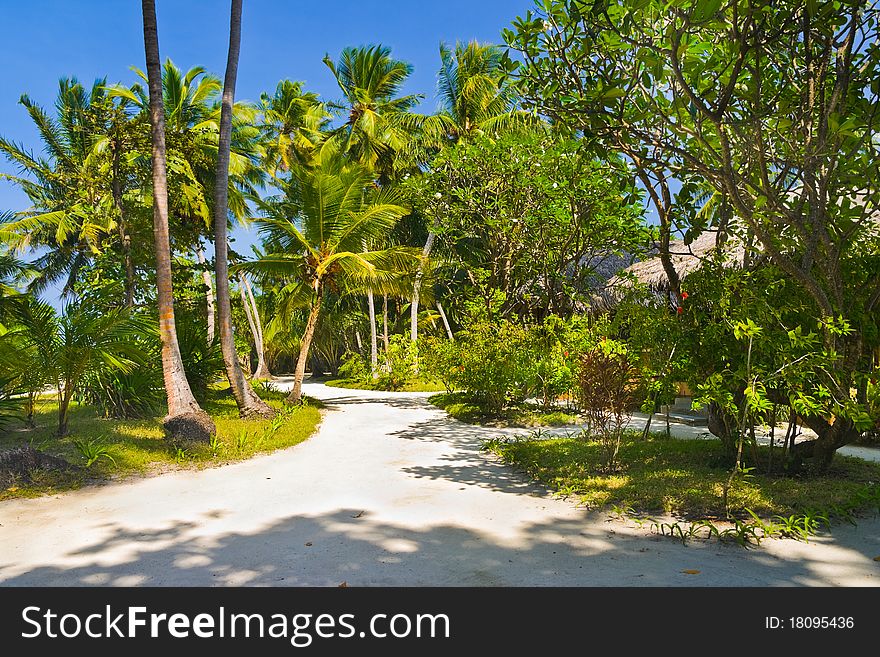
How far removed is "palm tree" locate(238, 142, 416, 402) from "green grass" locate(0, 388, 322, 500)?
146 inches

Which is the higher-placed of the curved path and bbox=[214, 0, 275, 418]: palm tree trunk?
bbox=[214, 0, 275, 418]: palm tree trunk

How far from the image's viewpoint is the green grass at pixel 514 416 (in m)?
10.2

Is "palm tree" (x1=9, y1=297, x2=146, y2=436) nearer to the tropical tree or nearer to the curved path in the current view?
the curved path

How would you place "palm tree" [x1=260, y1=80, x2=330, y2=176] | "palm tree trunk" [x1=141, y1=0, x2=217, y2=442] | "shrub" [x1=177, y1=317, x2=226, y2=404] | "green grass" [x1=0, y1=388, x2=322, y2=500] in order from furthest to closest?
"palm tree" [x1=260, y1=80, x2=330, y2=176]
"shrub" [x1=177, y1=317, x2=226, y2=404]
"palm tree trunk" [x1=141, y1=0, x2=217, y2=442]
"green grass" [x1=0, y1=388, x2=322, y2=500]

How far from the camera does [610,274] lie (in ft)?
63.4

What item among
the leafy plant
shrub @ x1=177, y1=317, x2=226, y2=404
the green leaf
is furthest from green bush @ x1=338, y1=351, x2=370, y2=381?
the green leaf

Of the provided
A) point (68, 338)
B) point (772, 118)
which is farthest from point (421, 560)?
point (68, 338)

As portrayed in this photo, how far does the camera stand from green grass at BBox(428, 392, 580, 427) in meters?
10.2

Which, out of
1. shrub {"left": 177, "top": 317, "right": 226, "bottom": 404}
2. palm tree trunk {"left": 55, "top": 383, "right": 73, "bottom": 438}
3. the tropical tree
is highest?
the tropical tree

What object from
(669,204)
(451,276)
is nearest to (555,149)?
(669,204)

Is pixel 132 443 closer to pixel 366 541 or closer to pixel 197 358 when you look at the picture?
pixel 197 358

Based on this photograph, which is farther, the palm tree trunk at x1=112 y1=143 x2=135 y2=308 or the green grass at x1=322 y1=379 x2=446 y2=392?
the green grass at x1=322 y1=379 x2=446 y2=392

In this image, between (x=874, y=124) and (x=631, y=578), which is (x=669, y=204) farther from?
(x=631, y=578)

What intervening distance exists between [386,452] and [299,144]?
57.1 ft
